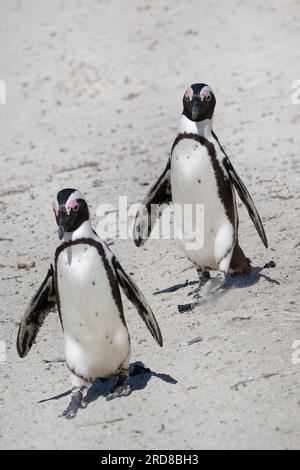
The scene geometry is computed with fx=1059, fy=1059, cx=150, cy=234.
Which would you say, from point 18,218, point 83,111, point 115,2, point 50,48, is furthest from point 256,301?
point 115,2

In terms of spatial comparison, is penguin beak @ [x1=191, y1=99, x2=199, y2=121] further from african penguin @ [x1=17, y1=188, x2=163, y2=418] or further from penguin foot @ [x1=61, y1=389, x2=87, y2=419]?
penguin foot @ [x1=61, y1=389, x2=87, y2=419]

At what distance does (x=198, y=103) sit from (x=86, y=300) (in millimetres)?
1594

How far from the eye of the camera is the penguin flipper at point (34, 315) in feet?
16.7

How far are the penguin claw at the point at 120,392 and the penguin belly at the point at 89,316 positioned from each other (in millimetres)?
93

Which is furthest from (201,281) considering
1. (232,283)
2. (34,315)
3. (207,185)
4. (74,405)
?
(74,405)

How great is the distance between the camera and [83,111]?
11430 millimetres

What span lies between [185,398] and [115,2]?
10.6 meters

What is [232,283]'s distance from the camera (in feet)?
20.5

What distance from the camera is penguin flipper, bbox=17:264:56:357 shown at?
509 cm

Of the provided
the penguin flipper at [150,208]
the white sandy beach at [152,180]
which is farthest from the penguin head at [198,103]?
the white sandy beach at [152,180]

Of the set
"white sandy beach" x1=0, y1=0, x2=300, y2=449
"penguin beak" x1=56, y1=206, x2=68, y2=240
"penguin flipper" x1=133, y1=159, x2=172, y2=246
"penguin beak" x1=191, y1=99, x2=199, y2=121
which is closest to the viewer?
"white sandy beach" x1=0, y1=0, x2=300, y2=449

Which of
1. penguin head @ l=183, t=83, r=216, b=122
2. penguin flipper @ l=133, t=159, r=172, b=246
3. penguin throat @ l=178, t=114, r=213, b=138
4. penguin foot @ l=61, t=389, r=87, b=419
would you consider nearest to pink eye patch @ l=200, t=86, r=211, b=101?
Answer: penguin head @ l=183, t=83, r=216, b=122

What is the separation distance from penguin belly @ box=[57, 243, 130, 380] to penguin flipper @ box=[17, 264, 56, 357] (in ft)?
0.54

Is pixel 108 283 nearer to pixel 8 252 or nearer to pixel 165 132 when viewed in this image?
pixel 8 252
